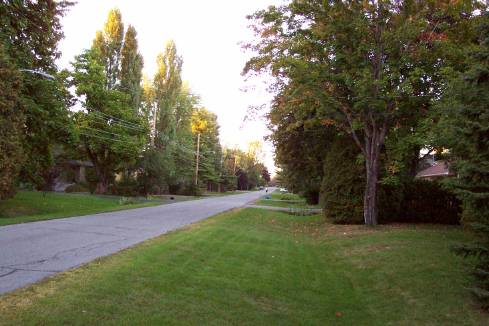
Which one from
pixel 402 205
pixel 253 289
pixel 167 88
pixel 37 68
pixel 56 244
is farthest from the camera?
pixel 167 88

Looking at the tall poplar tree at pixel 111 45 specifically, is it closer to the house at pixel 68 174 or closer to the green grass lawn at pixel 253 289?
the house at pixel 68 174

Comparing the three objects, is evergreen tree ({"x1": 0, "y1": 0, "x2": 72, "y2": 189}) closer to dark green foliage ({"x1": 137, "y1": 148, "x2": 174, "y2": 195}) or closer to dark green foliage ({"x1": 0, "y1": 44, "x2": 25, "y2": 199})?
dark green foliage ({"x1": 0, "y1": 44, "x2": 25, "y2": 199})

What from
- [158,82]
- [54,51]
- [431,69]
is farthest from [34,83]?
[158,82]

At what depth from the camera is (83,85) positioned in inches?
1538

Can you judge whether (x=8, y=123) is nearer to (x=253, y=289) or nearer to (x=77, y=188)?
(x=253, y=289)

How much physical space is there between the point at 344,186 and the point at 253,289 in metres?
11.5

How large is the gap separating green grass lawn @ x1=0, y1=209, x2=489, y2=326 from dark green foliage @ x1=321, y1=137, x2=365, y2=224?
628 cm

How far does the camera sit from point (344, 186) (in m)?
17.6

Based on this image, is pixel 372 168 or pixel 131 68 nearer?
pixel 372 168

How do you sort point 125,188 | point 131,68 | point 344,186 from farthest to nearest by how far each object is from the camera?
1. point 131,68
2. point 125,188
3. point 344,186

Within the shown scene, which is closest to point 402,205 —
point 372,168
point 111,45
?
point 372,168

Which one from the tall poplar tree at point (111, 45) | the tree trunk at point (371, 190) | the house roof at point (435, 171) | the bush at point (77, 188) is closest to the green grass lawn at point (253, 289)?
the tree trunk at point (371, 190)

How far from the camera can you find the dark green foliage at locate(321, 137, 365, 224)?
17375 millimetres

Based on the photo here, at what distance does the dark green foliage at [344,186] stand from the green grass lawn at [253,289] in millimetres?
6276
